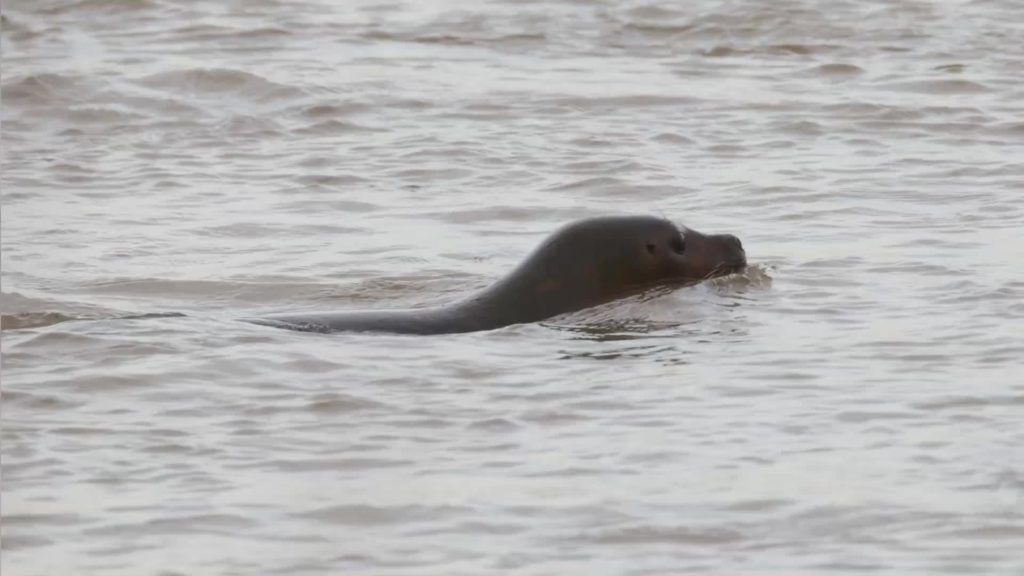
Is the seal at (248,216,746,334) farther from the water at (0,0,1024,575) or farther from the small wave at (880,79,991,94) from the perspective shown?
the small wave at (880,79,991,94)

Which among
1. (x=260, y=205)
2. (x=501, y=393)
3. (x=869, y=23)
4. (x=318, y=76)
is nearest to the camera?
(x=501, y=393)

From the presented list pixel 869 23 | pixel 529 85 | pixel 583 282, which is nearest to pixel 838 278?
pixel 583 282

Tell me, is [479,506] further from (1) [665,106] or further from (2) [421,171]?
(1) [665,106]

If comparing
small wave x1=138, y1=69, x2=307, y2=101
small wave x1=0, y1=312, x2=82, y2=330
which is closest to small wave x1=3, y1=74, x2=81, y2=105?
small wave x1=138, y1=69, x2=307, y2=101

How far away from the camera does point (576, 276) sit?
8125 millimetres

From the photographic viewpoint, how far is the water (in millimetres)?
5520

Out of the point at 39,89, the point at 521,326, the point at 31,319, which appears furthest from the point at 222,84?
the point at 521,326

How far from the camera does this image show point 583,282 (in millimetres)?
8141

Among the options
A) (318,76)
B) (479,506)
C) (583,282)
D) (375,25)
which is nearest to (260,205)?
(583,282)

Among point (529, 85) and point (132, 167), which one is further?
point (529, 85)

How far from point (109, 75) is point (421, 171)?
4.35m

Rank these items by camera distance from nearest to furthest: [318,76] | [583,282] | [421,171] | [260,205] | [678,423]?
1. [678,423]
2. [583,282]
3. [260,205]
4. [421,171]
5. [318,76]

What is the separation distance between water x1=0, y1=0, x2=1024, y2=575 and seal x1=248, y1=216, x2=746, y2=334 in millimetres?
107

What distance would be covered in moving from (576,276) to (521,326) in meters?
0.40
